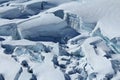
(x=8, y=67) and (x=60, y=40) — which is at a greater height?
(x=8, y=67)

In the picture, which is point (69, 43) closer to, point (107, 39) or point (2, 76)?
point (107, 39)

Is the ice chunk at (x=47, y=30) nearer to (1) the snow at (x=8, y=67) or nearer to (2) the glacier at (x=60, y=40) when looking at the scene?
(2) the glacier at (x=60, y=40)

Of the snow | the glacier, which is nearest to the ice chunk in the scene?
the glacier

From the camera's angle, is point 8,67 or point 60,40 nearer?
point 8,67

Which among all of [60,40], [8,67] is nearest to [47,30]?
[60,40]

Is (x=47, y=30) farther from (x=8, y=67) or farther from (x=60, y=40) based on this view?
(x=8, y=67)

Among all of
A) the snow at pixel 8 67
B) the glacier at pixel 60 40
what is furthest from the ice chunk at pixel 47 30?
the snow at pixel 8 67

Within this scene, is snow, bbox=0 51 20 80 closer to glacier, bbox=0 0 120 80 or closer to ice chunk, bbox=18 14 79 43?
glacier, bbox=0 0 120 80

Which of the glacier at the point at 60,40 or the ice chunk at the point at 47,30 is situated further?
the ice chunk at the point at 47,30

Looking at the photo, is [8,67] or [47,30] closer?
[8,67]

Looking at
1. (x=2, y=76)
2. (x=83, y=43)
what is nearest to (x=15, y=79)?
(x=2, y=76)
